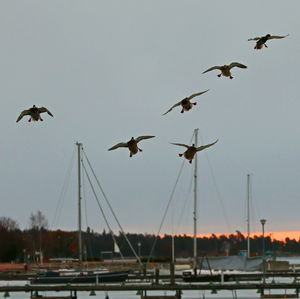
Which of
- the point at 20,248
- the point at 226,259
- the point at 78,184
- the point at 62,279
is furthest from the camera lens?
the point at 20,248

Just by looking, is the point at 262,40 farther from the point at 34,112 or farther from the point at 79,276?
the point at 79,276

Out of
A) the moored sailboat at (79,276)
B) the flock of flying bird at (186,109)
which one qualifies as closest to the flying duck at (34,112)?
the flock of flying bird at (186,109)

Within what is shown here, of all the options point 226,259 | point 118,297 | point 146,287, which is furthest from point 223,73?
point 226,259

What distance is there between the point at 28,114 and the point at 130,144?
3546mm

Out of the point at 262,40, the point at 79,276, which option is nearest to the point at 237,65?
the point at 262,40

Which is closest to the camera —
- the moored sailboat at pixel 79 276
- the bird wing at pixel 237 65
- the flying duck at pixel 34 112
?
the bird wing at pixel 237 65

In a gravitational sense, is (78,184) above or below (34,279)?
above

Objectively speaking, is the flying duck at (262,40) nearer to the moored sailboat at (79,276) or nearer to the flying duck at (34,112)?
the flying duck at (34,112)

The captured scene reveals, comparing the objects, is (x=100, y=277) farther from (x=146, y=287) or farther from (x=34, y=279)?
(x=146, y=287)

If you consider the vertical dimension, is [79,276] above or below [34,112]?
below

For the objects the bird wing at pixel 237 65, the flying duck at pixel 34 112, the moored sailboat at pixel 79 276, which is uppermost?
the bird wing at pixel 237 65

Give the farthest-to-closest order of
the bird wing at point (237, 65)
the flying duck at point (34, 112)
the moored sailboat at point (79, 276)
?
1. the moored sailboat at point (79, 276)
2. the flying duck at point (34, 112)
3. the bird wing at point (237, 65)

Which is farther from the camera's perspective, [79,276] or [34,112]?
[79,276]

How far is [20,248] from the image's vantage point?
19250 cm
